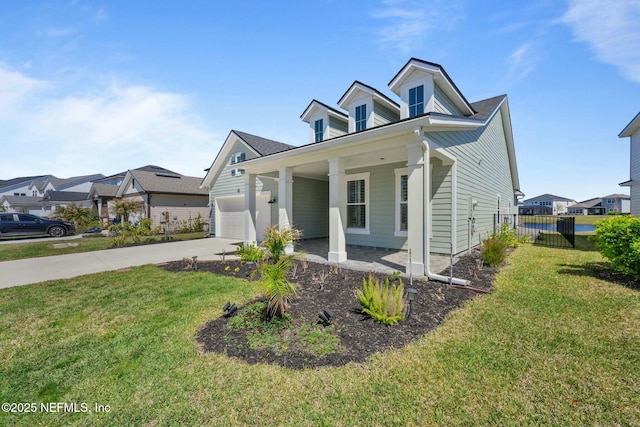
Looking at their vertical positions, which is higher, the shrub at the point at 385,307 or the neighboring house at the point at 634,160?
the neighboring house at the point at 634,160

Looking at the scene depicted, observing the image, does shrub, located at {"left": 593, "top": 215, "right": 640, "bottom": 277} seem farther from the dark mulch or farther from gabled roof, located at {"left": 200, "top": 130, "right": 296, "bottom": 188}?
gabled roof, located at {"left": 200, "top": 130, "right": 296, "bottom": 188}

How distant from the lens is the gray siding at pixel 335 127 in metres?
10.6

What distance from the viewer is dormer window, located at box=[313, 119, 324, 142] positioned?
10703mm

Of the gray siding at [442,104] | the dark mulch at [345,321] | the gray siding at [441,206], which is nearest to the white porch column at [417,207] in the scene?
the dark mulch at [345,321]

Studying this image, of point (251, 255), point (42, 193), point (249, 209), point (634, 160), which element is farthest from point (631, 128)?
point (42, 193)

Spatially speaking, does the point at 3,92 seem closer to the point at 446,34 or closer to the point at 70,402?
the point at 70,402

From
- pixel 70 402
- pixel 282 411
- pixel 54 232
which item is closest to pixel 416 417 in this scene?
pixel 282 411

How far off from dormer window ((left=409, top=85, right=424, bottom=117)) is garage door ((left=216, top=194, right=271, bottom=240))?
312 inches

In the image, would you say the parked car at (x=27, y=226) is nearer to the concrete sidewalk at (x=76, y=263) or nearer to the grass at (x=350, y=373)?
the concrete sidewalk at (x=76, y=263)

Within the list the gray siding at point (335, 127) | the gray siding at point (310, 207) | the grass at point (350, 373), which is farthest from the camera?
the gray siding at point (310, 207)

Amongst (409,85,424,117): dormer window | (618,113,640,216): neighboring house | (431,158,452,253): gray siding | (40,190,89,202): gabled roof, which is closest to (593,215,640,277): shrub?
(431,158,452,253): gray siding

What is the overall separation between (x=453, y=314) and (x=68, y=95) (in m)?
11.5

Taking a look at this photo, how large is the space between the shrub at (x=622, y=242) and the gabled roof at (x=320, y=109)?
8413 millimetres

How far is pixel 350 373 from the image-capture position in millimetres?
2660
